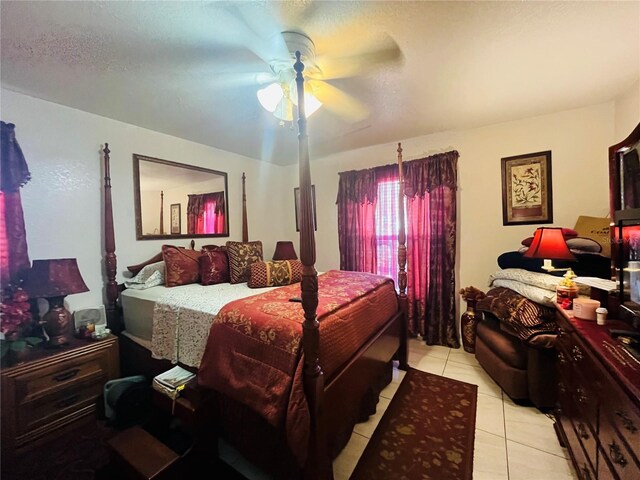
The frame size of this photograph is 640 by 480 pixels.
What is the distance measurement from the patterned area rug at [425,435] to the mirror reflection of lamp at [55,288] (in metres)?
2.22

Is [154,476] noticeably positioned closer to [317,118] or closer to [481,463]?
[481,463]

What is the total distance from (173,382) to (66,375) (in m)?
0.88

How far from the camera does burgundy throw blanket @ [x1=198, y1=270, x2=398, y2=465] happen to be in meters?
1.19

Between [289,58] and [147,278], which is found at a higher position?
[289,58]

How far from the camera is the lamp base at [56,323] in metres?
1.84

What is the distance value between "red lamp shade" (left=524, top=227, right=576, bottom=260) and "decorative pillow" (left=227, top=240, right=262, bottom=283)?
2492mm

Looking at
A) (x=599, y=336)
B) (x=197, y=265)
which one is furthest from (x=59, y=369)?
(x=599, y=336)

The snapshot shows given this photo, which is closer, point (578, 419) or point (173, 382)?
point (578, 419)

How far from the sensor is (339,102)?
2.20m

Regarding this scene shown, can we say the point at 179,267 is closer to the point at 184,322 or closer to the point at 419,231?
the point at 184,322

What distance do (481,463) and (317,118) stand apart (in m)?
2.87

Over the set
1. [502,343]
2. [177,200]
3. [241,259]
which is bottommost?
[502,343]

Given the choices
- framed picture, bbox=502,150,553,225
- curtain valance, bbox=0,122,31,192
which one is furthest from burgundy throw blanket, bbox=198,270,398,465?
framed picture, bbox=502,150,553,225

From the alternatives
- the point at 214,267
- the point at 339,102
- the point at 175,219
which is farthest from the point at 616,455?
the point at 175,219
